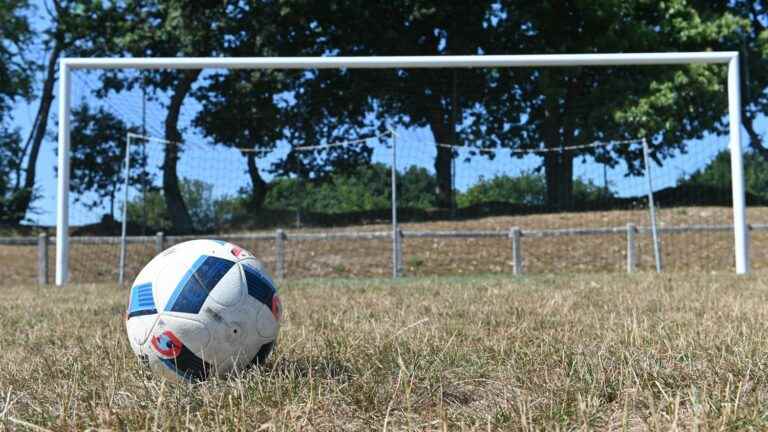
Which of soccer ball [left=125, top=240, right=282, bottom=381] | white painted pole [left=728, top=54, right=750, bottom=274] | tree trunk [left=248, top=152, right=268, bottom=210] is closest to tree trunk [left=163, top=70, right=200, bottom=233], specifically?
tree trunk [left=248, top=152, right=268, bottom=210]

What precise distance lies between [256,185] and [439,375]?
1492cm

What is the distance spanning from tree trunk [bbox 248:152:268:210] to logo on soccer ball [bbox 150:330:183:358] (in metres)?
14.4

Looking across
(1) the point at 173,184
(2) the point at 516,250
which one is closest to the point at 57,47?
(1) the point at 173,184

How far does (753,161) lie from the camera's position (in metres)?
20.5

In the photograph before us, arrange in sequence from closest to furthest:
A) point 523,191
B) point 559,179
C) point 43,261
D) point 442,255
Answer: point 43,261, point 442,255, point 523,191, point 559,179

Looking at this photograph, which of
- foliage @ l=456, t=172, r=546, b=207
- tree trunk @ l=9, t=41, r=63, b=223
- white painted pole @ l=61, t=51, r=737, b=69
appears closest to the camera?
white painted pole @ l=61, t=51, r=737, b=69

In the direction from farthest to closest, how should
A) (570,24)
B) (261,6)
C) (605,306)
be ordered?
1. (570,24)
2. (261,6)
3. (605,306)

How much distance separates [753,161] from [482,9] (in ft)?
31.2

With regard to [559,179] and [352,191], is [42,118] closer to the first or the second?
[352,191]

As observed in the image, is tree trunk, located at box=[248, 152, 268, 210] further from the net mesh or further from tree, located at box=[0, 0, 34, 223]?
tree, located at box=[0, 0, 34, 223]

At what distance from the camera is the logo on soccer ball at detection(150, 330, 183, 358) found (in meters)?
3.06

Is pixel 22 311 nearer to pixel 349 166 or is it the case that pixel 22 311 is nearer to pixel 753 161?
pixel 349 166

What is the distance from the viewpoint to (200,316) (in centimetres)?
307

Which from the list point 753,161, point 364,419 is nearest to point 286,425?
point 364,419
